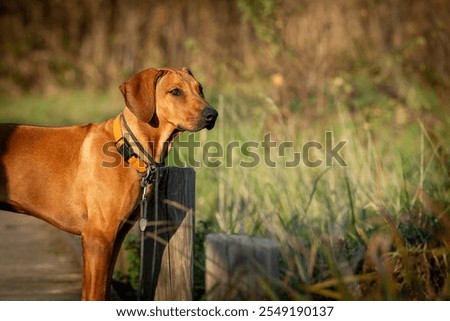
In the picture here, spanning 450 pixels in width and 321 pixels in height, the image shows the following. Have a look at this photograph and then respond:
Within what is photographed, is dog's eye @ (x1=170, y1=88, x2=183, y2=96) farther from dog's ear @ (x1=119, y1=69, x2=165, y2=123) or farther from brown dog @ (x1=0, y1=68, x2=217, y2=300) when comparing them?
dog's ear @ (x1=119, y1=69, x2=165, y2=123)

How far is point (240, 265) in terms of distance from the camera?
372 cm

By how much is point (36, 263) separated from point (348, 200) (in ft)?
7.88

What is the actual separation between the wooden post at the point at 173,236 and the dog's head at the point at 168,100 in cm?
30

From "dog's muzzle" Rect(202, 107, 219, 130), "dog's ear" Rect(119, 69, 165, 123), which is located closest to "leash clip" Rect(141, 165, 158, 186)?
"dog's ear" Rect(119, 69, 165, 123)

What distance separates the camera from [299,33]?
409 inches

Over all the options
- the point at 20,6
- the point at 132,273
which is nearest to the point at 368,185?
the point at 132,273

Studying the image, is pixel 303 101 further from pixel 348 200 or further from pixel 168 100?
pixel 168 100

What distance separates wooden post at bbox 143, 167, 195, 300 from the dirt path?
3.00 feet

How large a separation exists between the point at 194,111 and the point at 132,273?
58.7 inches

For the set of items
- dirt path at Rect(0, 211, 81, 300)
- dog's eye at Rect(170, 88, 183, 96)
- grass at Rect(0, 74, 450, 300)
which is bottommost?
dirt path at Rect(0, 211, 81, 300)

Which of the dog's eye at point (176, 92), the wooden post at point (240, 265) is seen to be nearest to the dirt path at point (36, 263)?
the dog's eye at point (176, 92)

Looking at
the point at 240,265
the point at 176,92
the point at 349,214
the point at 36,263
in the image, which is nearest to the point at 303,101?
the point at 349,214

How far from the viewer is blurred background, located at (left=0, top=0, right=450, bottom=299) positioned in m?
4.69

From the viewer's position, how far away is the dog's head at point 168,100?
4699 millimetres
